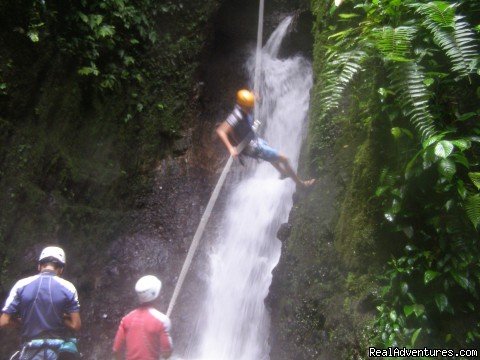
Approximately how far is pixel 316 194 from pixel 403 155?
5.71ft

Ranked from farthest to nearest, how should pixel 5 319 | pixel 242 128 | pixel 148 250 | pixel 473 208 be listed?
pixel 148 250 → pixel 242 128 → pixel 5 319 → pixel 473 208

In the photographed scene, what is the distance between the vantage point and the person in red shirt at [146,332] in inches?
125

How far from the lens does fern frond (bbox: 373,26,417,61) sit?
354cm

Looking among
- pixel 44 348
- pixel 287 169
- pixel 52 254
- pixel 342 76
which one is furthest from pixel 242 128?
pixel 44 348

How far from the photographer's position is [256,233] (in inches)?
338

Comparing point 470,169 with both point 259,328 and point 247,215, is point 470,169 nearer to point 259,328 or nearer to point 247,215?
point 259,328

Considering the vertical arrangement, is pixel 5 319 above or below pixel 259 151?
above

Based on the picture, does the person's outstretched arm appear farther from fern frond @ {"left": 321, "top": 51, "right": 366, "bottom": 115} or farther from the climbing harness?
fern frond @ {"left": 321, "top": 51, "right": 366, "bottom": 115}

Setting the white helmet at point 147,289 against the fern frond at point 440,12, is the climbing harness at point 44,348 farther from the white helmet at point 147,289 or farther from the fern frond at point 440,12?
the fern frond at point 440,12

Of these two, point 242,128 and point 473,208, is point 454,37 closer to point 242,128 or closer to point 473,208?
point 473,208

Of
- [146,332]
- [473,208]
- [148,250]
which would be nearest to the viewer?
[473,208]

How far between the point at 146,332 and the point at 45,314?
110 cm

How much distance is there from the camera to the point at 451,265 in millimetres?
3221

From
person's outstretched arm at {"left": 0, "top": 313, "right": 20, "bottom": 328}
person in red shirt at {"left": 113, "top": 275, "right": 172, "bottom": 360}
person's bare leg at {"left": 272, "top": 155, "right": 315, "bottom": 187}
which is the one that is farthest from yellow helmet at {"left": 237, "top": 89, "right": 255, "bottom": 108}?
person's outstretched arm at {"left": 0, "top": 313, "right": 20, "bottom": 328}
